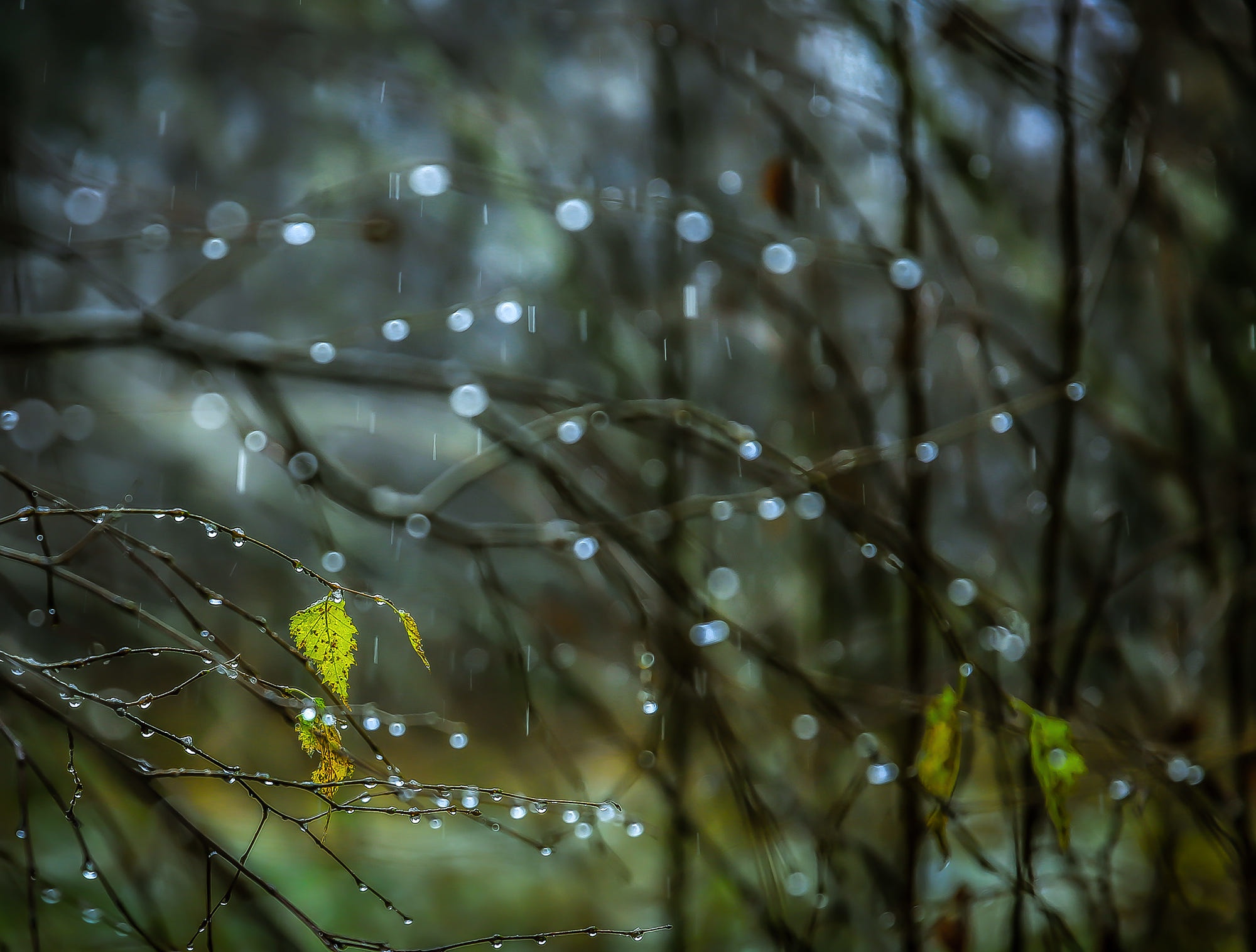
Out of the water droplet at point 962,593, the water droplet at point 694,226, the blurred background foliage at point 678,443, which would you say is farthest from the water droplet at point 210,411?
the water droplet at point 962,593

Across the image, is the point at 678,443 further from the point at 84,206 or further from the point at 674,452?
the point at 84,206

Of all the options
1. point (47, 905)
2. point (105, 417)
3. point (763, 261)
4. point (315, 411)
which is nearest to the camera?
point (47, 905)

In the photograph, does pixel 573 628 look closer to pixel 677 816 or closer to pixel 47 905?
pixel 677 816

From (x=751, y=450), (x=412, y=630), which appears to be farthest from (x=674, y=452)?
(x=412, y=630)

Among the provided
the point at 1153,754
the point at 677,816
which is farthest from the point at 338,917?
the point at 1153,754

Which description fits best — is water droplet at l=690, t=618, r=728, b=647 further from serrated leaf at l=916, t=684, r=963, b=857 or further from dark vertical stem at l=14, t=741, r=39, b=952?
dark vertical stem at l=14, t=741, r=39, b=952

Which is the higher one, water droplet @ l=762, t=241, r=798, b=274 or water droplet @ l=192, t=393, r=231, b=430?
water droplet @ l=762, t=241, r=798, b=274

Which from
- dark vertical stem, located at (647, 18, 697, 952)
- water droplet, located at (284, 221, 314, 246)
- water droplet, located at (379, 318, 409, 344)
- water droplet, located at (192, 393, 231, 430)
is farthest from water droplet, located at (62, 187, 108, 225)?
dark vertical stem, located at (647, 18, 697, 952)
